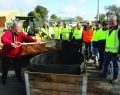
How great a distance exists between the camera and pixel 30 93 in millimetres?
7328

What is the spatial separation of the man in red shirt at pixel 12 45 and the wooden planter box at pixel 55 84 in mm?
2920

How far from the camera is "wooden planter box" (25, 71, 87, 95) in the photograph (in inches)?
272

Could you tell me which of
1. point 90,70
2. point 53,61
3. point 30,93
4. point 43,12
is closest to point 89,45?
point 90,70

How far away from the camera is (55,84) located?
708cm

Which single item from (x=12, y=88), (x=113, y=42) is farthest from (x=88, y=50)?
(x=12, y=88)

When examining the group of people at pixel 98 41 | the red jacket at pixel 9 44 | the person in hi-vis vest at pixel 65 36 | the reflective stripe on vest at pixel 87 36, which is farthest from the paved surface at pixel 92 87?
the person in hi-vis vest at pixel 65 36

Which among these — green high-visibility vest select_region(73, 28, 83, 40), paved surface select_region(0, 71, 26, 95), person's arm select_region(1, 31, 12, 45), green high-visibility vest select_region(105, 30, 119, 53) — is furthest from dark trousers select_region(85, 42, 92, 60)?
person's arm select_region(1, 31, 12, 45)

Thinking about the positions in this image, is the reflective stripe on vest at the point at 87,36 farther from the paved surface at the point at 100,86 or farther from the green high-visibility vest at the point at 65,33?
the paved surface at the point at 100,86

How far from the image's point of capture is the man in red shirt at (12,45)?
1012cm

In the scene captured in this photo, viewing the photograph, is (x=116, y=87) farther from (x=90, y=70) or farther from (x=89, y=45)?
(x=89, y=45)

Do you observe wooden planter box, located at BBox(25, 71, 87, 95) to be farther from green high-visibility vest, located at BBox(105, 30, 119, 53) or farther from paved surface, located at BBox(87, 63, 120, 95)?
green high-visibility vest, located at BBox(105, 30, 119, 53)

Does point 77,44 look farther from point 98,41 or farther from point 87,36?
point 98,41

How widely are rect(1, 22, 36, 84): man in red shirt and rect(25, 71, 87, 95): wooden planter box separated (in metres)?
2.92

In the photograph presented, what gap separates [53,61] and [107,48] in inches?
85.0
